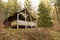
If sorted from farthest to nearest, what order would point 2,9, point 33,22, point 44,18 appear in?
1. point 2,9
2. point 33,22
3. point 44,18

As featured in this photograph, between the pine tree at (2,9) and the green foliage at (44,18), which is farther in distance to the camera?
the pine tree at (2,9)

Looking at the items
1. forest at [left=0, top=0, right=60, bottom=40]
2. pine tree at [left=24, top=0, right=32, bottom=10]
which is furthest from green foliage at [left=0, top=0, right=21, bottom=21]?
pine tree at [left=24, top=0, right=32, bottom=10]

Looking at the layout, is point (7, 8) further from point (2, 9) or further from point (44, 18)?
point (44, 18)

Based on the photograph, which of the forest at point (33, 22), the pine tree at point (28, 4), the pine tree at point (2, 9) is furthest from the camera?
the pine tree at point (28, 4)

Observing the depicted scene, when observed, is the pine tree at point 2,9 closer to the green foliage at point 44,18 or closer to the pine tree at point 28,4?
the pine tree at point 28,4

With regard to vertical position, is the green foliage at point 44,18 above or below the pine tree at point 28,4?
below

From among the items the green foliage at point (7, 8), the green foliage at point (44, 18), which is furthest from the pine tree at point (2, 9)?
the green foliage at point (44, 18)

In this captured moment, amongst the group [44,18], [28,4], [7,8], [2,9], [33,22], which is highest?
[28,4]

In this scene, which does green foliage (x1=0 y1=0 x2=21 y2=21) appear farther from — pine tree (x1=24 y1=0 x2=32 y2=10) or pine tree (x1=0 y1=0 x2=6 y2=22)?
pine tree (x1=24 y1=0 x2=32 y2=10)

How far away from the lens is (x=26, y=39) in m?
19.7

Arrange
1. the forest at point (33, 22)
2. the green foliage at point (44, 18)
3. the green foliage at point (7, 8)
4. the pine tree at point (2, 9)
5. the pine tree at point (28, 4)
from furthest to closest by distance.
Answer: the pine tree at point (28, 4) < the green foliage at point (7, 8) < the pine tree at point (2, 9) < the green foliage at point (44, 18) < the forest at point (33, 22)

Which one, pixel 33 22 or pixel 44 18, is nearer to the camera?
pixel 44 18

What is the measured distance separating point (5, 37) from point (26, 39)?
8.17ft

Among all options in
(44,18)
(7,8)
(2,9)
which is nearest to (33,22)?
(44,18)
